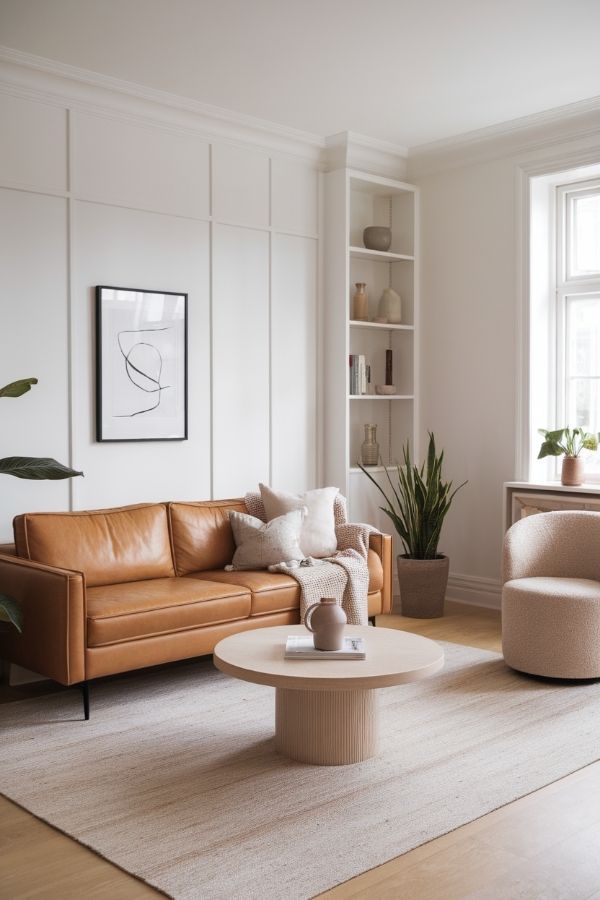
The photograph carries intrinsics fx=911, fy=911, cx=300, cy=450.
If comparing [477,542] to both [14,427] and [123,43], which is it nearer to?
[14,427]

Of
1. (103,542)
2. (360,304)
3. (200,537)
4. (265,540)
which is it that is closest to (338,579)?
(265,540)

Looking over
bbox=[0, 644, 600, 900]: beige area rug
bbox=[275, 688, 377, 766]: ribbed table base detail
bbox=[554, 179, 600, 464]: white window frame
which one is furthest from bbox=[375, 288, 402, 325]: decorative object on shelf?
bbox=[275, 688, 377, 766]: ribbed table base detail

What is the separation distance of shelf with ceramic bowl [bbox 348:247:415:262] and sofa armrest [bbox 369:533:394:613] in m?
1.89

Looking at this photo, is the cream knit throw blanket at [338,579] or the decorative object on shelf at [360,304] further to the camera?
the decorative object on shelf at [360,304]

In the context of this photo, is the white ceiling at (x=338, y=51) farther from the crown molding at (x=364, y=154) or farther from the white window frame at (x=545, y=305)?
the white window frame at (x=545, y=305)

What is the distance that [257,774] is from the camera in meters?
3.01

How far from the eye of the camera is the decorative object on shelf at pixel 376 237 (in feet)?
19.2

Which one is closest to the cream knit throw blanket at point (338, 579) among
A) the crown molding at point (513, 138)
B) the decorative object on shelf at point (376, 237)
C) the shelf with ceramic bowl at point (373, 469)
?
the shelf with ceramic bowl at point (373, 469)

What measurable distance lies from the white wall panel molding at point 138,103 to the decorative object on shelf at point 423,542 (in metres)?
1.98

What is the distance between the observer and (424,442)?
19.8 feet

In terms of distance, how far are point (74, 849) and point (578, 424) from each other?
3950 millimetres

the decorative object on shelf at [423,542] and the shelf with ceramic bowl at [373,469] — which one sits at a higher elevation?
the shelf with ceramic bowl at [373,469]

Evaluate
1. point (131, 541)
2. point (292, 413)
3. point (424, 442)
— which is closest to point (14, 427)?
point (131, 541)

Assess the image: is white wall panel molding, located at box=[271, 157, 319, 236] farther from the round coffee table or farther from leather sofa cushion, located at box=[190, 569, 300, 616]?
the round coffee table
